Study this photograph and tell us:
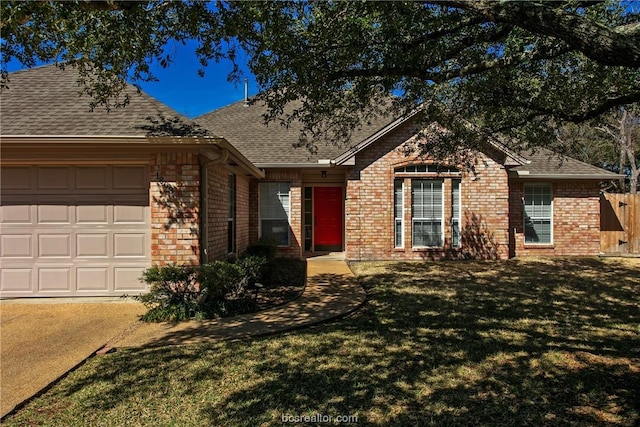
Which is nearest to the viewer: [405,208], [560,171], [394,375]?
[394,375]

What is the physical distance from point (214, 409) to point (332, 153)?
11.0m

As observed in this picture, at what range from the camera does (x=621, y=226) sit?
1435 cm

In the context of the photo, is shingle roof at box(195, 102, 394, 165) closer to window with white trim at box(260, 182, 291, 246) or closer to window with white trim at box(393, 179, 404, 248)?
window with white trim at box(260, 182, 291, 246)

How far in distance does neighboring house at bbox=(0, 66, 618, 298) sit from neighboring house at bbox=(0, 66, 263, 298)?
0.06ft

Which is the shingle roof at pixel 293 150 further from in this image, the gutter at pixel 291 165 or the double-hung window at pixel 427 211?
the double-hung window at pixel 427 211

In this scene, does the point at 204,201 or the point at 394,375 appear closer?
the point at 394,375

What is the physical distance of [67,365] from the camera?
4.32 m

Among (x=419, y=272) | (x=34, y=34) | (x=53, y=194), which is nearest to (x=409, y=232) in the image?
(x=419, y=272)

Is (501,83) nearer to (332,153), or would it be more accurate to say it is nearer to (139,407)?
(139,407)

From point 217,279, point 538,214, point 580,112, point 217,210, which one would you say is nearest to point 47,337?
point 217,279

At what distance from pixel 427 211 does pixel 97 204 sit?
31.0ft

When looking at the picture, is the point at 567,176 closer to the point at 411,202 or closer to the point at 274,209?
the point at 411,202

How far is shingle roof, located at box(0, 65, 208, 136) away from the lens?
22.6 ft

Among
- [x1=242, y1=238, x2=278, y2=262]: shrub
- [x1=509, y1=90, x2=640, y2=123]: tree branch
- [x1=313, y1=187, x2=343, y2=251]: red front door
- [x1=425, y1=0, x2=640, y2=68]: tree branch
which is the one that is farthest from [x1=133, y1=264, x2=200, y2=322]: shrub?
[x1=313, y1=187, x2=343, y2=251]: red front door
